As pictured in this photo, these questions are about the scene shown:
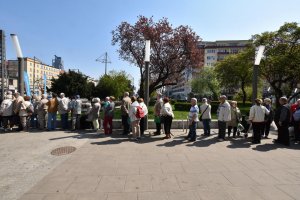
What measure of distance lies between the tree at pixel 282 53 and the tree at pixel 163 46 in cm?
1037

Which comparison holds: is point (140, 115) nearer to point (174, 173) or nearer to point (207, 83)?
point (174, 173)

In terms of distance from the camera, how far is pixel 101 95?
200 ft

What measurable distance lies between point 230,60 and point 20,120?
40848 mm

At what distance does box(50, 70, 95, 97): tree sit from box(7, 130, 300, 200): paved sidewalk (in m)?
46.6

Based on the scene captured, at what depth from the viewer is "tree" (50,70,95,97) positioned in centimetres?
5397

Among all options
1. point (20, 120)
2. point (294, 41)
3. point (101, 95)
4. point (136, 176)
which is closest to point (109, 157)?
point (136, 176)

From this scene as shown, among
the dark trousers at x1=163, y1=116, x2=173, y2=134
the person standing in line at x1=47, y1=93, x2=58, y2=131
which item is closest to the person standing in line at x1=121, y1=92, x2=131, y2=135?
the dark trousers at x1=163, y1=116, x2=173, y2=134

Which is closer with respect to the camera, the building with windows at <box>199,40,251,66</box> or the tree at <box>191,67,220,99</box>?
the tree at <box>191,67,220,99</box>

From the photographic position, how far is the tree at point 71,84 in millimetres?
53969

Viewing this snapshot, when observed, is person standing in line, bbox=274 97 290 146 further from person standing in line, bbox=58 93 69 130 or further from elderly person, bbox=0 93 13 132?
elderly person, bbox=0 93 13 132

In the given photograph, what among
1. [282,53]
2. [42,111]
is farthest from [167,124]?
[282,53]

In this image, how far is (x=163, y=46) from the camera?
2277 cm

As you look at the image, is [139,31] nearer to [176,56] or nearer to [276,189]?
[176,56]

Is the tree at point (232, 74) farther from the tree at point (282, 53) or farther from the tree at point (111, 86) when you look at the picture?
the tree at point (111, 86)
